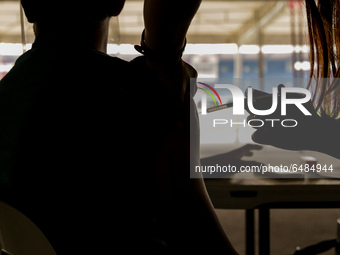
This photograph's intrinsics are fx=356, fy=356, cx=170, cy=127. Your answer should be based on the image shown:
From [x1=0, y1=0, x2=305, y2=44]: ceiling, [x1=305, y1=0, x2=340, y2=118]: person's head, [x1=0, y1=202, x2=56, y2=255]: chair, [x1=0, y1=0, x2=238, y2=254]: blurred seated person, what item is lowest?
[x1=0, y1=202, x2=56, y2=255]: chair

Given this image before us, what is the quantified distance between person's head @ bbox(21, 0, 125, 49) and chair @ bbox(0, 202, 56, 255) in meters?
0.27

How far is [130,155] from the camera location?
1.56 ft

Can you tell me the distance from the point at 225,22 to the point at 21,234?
10220mm

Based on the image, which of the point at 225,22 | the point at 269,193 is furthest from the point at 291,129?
the point at 225,22

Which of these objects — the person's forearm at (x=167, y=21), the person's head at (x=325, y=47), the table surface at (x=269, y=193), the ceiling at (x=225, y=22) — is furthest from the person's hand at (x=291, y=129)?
the ceiling at (x=225, y=22)

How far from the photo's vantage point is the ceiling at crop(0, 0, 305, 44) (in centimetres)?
857

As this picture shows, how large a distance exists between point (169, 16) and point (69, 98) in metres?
0.19

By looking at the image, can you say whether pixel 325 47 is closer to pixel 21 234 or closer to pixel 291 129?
pixel 291 129

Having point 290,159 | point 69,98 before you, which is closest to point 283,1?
point 290,159

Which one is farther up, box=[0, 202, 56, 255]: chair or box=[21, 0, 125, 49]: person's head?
box=[21, 0, 125, 49]: person's head

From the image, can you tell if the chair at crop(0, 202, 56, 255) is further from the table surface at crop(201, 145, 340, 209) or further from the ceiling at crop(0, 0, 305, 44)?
the ceiling at crop(0, 0, 305, 44)

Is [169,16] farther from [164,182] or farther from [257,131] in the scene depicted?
[257,131]

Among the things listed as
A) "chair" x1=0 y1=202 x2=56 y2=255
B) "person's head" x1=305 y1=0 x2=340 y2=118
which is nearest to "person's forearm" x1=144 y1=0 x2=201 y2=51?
"chair" x1=0 y1=202 x2=56 y2=255

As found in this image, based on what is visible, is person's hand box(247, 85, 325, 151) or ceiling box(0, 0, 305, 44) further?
ceiling box(0, 0, 305, 44)
